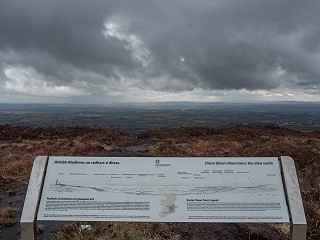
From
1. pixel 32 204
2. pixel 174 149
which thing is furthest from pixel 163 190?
pixel 174 149

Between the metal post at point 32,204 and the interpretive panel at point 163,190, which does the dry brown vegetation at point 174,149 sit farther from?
the metal post at point 32,204

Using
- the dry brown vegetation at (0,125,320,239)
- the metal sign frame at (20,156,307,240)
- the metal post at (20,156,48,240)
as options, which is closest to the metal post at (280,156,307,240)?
the metal sign frame at (20,156,307,240)

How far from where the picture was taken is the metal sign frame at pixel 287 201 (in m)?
4.28

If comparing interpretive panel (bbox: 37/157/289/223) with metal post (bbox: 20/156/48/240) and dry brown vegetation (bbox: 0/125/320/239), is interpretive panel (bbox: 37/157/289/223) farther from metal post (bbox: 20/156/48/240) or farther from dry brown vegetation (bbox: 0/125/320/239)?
dry brown vegetation (bbox: 0/125/320/239)

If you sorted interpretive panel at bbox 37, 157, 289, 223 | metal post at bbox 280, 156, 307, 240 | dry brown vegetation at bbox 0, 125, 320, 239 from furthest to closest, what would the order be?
dry brown vegetation at bbox 0, 125, 320, 239 < interpretive panel at bbox 37, 157, 289, 223 < metal post at bbox 280, 156, 307, 240

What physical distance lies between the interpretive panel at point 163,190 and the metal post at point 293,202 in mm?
93

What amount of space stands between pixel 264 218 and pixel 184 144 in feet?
48.0

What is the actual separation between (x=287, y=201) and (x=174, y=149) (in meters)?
12.3

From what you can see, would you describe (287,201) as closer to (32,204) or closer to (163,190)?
(163,190)

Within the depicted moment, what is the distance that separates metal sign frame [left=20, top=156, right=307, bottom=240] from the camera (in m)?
4.28

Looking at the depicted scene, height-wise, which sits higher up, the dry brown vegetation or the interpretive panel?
the interpretive panel

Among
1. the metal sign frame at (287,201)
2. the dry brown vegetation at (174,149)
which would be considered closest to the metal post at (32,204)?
the metal sign frame at (287,201)

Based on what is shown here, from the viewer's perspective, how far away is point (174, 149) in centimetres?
1673

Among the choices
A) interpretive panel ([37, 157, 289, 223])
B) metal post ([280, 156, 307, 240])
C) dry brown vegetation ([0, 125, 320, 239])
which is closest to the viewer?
metal post ([280, 156, 307, 240])
